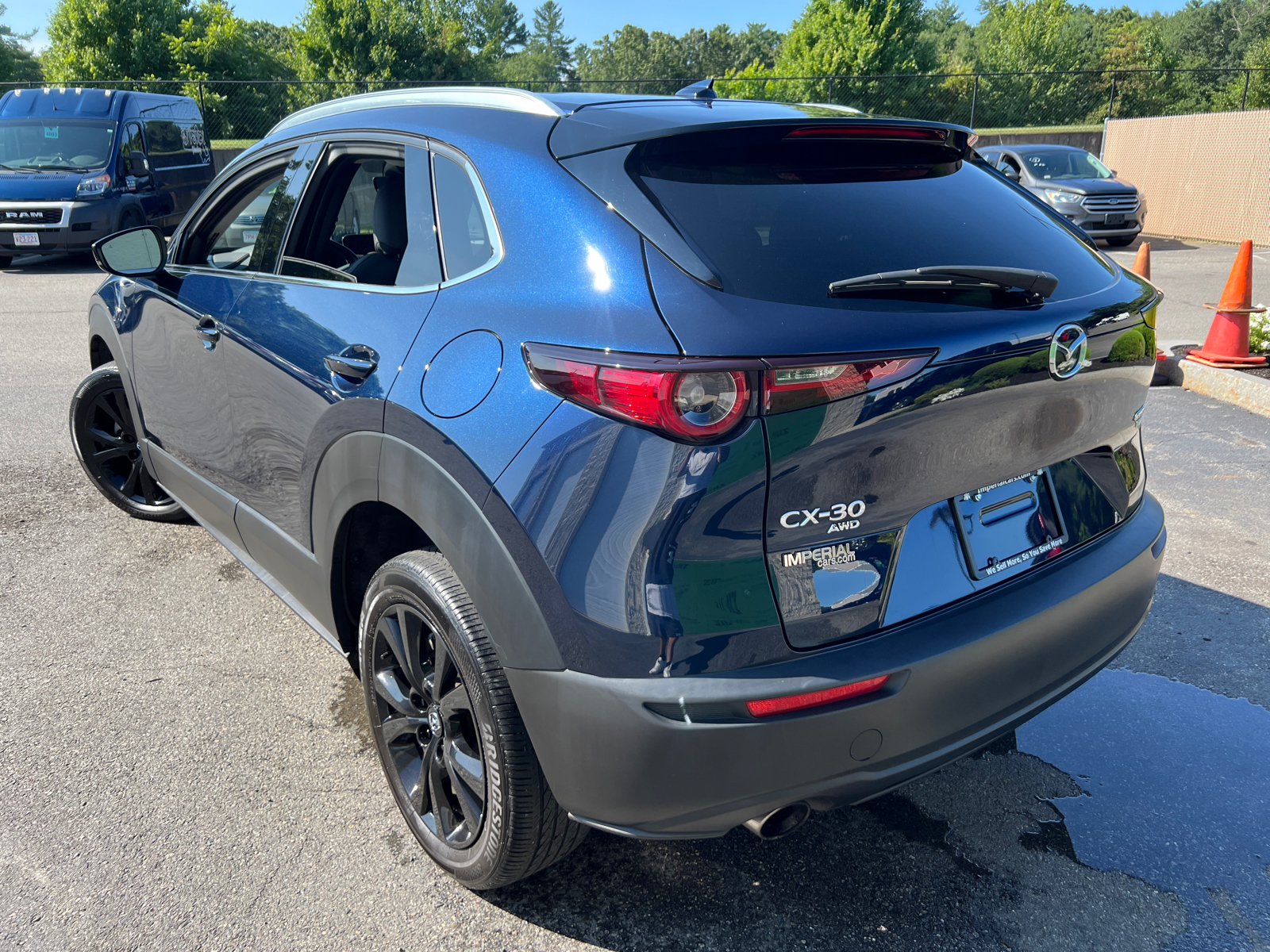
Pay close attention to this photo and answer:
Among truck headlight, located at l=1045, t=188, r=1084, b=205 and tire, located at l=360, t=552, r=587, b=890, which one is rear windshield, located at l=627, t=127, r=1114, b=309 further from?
truck headlight, located at l=1045, t=188, r=1084, b=205

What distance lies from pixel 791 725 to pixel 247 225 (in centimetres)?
270

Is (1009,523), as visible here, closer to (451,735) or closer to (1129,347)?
(1129,347)

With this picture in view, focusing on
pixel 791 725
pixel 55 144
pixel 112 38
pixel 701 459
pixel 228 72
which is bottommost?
pixel 791 725

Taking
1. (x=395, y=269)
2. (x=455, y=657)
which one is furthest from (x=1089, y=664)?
(x=395, y=269)

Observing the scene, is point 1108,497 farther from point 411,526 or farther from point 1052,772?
point 411,526

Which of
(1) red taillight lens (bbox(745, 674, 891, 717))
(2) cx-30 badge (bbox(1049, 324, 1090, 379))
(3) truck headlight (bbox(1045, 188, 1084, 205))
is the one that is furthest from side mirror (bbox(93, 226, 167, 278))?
(3) truck headlight (bbox(1045, 188, 1084, 205))

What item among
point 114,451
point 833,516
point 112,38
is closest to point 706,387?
point 833,516

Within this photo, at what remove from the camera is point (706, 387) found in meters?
1.67

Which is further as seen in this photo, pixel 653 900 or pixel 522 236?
pixel 653 900

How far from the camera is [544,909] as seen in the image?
224 centimetres

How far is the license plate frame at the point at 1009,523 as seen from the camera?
1982 mm

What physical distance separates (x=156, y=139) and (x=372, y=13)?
3435cm

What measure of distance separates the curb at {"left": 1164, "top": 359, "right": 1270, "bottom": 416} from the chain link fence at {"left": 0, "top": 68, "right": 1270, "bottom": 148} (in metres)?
15.6

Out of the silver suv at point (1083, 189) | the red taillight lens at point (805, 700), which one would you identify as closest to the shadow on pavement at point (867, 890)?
the red taillight lens at point (805, 700)
